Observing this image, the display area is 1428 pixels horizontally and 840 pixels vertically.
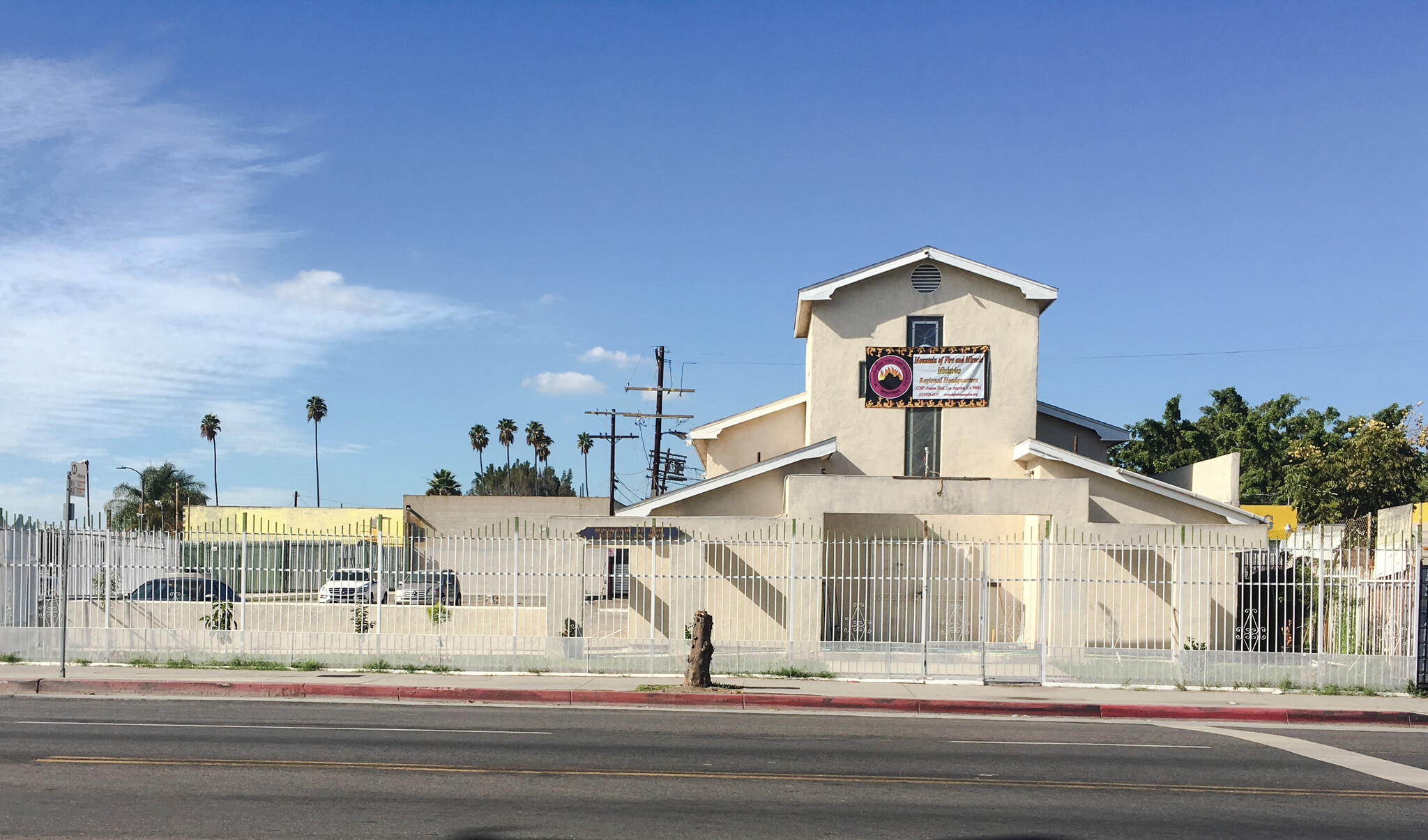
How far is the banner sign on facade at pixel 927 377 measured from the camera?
27672mm

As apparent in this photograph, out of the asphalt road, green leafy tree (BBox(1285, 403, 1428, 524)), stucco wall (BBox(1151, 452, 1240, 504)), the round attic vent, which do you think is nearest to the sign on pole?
the asphalt road

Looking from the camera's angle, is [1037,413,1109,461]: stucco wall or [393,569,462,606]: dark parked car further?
[1037,413,1109,461]: stucco wall

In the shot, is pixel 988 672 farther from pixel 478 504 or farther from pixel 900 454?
pixel 478 504

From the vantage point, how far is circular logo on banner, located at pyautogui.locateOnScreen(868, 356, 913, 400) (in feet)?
90.9

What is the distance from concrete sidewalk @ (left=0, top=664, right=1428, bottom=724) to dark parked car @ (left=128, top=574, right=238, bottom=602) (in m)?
3.97

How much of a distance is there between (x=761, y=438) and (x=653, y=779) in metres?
21.1

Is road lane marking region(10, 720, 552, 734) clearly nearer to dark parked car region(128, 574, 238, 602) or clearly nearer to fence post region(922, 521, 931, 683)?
fence post region(922, 521, 931, 683)

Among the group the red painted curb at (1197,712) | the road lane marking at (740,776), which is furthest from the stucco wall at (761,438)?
the road lane marking at (740,776)

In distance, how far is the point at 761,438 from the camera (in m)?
31.3

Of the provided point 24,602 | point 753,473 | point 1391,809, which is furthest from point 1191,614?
point 24,602

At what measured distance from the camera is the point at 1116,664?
19.3 metres

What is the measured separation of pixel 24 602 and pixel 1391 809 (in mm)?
20300

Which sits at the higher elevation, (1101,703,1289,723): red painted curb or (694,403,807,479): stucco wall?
(694,403,807,479): stucco wall

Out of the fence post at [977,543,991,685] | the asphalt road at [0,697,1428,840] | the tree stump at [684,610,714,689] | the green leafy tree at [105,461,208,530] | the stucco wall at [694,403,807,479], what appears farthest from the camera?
the green leafy tree at [105,461,208,530]
